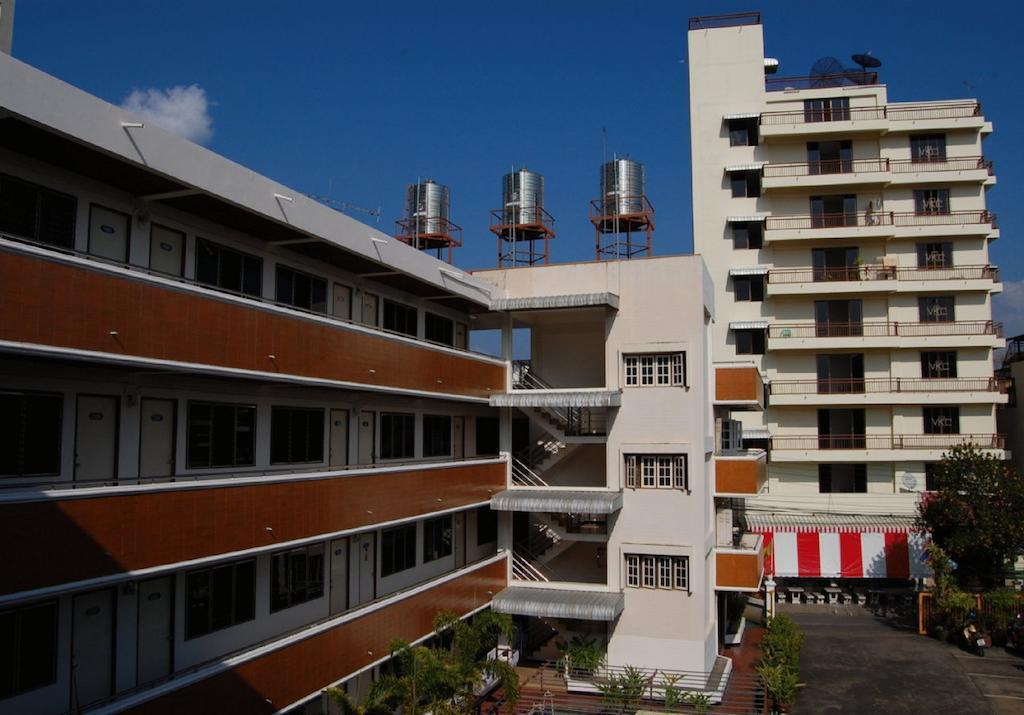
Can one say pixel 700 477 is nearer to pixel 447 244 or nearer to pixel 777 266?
pixel 447 244

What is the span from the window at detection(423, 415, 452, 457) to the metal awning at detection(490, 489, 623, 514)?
86.4 inches

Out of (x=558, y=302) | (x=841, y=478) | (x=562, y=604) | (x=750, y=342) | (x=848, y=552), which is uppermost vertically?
(x=750, y=342)

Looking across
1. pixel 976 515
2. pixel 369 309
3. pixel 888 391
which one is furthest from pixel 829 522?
pixel 369 309

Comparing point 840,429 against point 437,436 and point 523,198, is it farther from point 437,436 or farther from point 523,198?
point 437,436

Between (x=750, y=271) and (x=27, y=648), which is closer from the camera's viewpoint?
(x=27, y=648)

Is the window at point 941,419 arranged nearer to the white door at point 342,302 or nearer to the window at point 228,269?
the white door at point 342,302

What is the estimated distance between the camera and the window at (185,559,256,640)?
593 inches

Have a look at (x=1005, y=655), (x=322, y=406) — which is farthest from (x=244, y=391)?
(x=1005, y=655)

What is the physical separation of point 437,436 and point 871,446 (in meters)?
26.5

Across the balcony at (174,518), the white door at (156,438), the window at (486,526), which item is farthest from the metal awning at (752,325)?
the white door at (156,438)

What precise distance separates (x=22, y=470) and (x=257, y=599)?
19.9ft

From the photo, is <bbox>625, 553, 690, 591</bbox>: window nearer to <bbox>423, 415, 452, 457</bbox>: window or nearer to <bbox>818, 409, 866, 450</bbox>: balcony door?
<bbox>423, 415, 452, 457</bbox>: window

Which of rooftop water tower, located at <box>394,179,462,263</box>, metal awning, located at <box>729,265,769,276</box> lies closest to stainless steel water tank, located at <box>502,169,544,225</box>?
rooftop water tower, located at <box>394,179,462,263</box>

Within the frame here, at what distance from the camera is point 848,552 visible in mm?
37625
